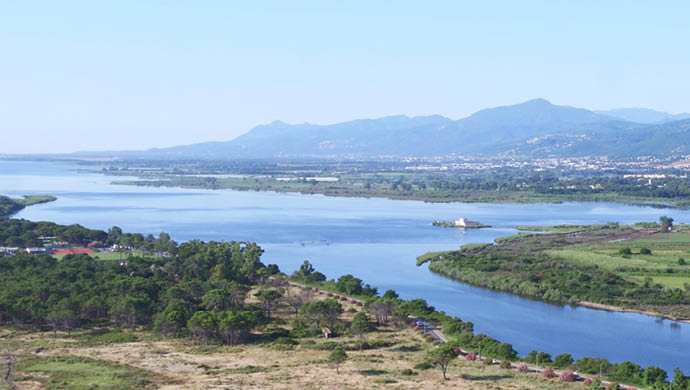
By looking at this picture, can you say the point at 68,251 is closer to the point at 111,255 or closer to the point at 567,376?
the point at 111,255

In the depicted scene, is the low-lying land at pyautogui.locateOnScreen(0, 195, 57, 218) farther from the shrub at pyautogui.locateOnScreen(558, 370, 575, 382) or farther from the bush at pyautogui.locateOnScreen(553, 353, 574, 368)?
the shrub at pyautogui.locateOnScreen(558, 370, 575, 382)

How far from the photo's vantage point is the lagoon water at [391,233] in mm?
27031

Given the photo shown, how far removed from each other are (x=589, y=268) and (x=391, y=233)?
18.4m

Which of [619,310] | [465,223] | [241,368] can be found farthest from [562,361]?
[465,223]

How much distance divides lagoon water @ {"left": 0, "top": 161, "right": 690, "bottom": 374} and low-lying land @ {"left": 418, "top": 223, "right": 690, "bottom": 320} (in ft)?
3.36

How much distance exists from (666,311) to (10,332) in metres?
23.4

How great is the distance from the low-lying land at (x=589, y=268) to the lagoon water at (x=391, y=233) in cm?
103

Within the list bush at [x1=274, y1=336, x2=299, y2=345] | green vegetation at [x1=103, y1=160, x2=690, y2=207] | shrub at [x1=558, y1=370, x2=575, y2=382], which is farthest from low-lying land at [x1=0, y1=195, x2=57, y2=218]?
shrub at [x1=558, y1=370, x2=575, y2=382]

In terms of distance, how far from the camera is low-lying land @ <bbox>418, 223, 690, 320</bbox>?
31891 mm

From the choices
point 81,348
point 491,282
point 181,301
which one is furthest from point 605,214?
point 81,348

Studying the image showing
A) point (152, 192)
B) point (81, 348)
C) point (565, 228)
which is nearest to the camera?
point (81, 348)

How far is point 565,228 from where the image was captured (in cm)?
5484

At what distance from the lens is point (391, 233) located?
176 feet

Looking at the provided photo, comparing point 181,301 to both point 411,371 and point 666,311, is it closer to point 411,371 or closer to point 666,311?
point 411,371
